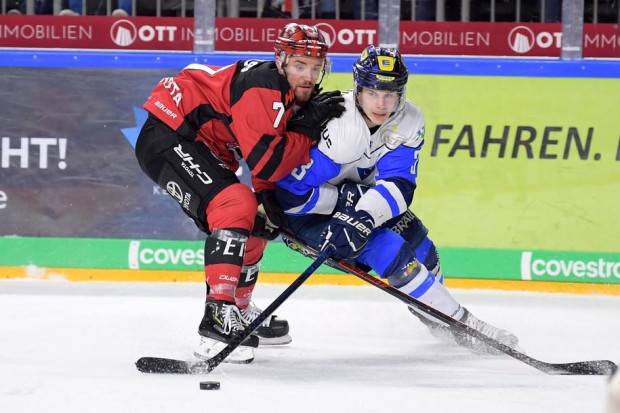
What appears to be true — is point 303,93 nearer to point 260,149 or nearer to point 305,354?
point 260,149

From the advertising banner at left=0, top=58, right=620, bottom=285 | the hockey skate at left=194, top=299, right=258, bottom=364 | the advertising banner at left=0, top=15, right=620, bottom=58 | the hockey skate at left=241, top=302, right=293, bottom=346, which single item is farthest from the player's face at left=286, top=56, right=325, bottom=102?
the advertising banner at left=0, top=15, right=620, bottom=58

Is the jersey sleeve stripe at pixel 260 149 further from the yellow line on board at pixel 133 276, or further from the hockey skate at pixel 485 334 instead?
the yellow line on board at pixel 133 276

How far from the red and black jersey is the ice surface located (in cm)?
70

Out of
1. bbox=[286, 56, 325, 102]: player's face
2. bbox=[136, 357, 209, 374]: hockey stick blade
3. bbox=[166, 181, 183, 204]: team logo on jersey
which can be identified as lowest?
bbox=[136, 357, 209, 374]: hockey stick blade

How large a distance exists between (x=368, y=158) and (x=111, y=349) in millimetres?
1117

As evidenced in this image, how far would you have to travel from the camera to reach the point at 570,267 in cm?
533

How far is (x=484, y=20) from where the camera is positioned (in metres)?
5.46

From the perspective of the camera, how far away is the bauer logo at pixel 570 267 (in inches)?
209

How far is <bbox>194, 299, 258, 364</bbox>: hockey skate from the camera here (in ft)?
11.7

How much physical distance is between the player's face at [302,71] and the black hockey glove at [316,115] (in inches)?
3.0

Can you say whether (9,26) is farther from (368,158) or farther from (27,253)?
(368,158)

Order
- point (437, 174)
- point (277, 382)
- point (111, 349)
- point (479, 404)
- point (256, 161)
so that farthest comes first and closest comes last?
point (437, 174), point (111, 349), point (256, 161), point (277, 382), point (479, 404)

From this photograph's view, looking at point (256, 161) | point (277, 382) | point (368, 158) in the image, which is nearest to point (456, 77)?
point (368, 158)

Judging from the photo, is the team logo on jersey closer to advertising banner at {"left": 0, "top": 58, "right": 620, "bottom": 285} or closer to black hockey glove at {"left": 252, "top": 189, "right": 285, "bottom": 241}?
black hockey glove at {"left": 252, "top": 189, "right": 285, "bottom": 241}
